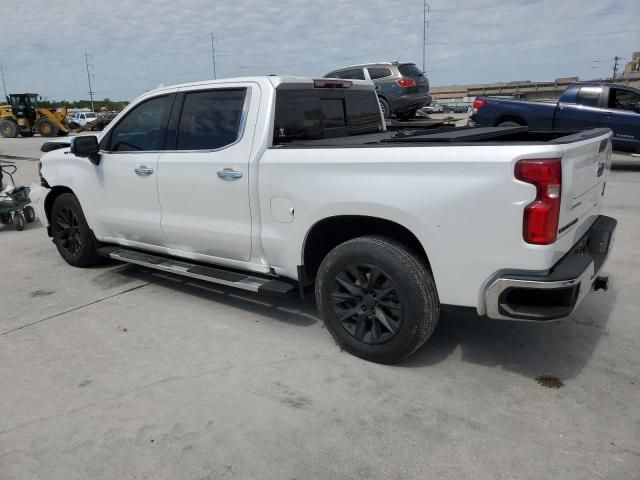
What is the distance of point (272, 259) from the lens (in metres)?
3.97

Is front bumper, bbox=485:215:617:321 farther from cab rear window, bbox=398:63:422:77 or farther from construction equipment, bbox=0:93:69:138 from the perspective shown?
construction equipment, bbox=0:93:69:138

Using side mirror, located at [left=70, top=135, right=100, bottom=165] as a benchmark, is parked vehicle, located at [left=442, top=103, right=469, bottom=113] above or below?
below

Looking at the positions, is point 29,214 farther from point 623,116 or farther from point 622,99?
point 622,99

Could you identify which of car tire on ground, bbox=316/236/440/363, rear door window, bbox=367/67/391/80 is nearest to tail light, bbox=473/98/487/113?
rear door window, bbox=367/67/391/80

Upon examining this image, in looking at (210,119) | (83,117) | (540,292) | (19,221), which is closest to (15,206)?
(19,221)

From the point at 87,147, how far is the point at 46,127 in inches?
1168

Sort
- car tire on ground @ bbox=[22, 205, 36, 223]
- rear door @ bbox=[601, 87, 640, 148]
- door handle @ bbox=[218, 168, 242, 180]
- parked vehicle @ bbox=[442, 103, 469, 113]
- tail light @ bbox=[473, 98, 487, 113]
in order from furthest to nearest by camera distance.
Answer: parked vehicle @ bbox=[442, 103, 469, 113] → tail light @ bbox=[473, 98, 487, 113] → rear door @ bbox=[601, 87, 640, 148] → car tire on ground @ bbox=[22, 205, 36, 223] → door handle @ bbox=[218, 168, 242, 180]

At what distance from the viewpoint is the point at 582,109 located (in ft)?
37.3

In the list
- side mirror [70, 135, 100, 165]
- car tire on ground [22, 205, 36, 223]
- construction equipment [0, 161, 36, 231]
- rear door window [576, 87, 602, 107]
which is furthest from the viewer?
rear door window [576, 87, 602, 107]

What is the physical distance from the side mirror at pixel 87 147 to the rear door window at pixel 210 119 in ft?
3.63

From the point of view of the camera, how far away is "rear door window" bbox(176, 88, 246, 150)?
13.4 feet

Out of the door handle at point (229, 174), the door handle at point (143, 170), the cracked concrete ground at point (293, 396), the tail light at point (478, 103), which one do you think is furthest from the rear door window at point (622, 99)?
the door handle at point (143, 170)

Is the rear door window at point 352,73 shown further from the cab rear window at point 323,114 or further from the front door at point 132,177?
the front door at point 132,177

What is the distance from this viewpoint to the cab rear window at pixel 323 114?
403 cm
